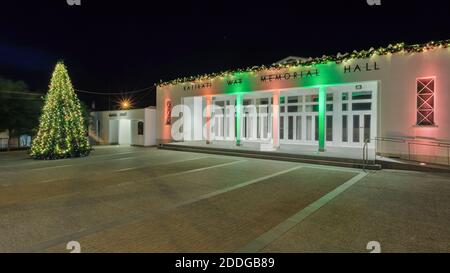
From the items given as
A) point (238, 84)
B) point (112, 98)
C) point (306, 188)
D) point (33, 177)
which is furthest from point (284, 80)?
point (112, 98)

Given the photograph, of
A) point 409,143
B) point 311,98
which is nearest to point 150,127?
point 311,98

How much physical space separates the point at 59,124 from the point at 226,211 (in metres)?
11.4

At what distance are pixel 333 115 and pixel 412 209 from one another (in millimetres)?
9246

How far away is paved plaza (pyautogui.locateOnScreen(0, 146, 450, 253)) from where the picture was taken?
3.70 m

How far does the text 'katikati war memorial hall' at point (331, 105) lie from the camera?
9.81m

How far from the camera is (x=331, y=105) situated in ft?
45.9

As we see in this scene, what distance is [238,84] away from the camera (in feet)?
49.4

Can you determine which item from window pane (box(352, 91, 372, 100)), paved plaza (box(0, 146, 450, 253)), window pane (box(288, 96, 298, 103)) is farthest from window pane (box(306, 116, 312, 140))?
paved plaza (box(0, 146, 450, 253))

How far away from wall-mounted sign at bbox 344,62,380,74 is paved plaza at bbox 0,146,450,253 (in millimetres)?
4502

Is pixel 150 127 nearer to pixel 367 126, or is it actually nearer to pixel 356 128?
pixel 356 128

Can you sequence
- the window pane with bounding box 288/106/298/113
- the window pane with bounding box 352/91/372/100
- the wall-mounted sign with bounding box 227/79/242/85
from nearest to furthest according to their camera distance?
the window pane with bounding box 352/91/372/100 < the wall-mounted sign with bounding box 227/79/242/85 < the window pane with bounding box 288/106/298/113

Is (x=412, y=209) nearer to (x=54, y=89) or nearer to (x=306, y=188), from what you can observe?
(x=306, y=188)

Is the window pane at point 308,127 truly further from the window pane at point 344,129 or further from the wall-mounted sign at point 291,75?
the wall-mounted sign at point 291,75

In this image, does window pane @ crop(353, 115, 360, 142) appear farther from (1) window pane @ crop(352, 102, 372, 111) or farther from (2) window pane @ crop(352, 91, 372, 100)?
(2) window pane @ crop(352, 91, 372, 100)
